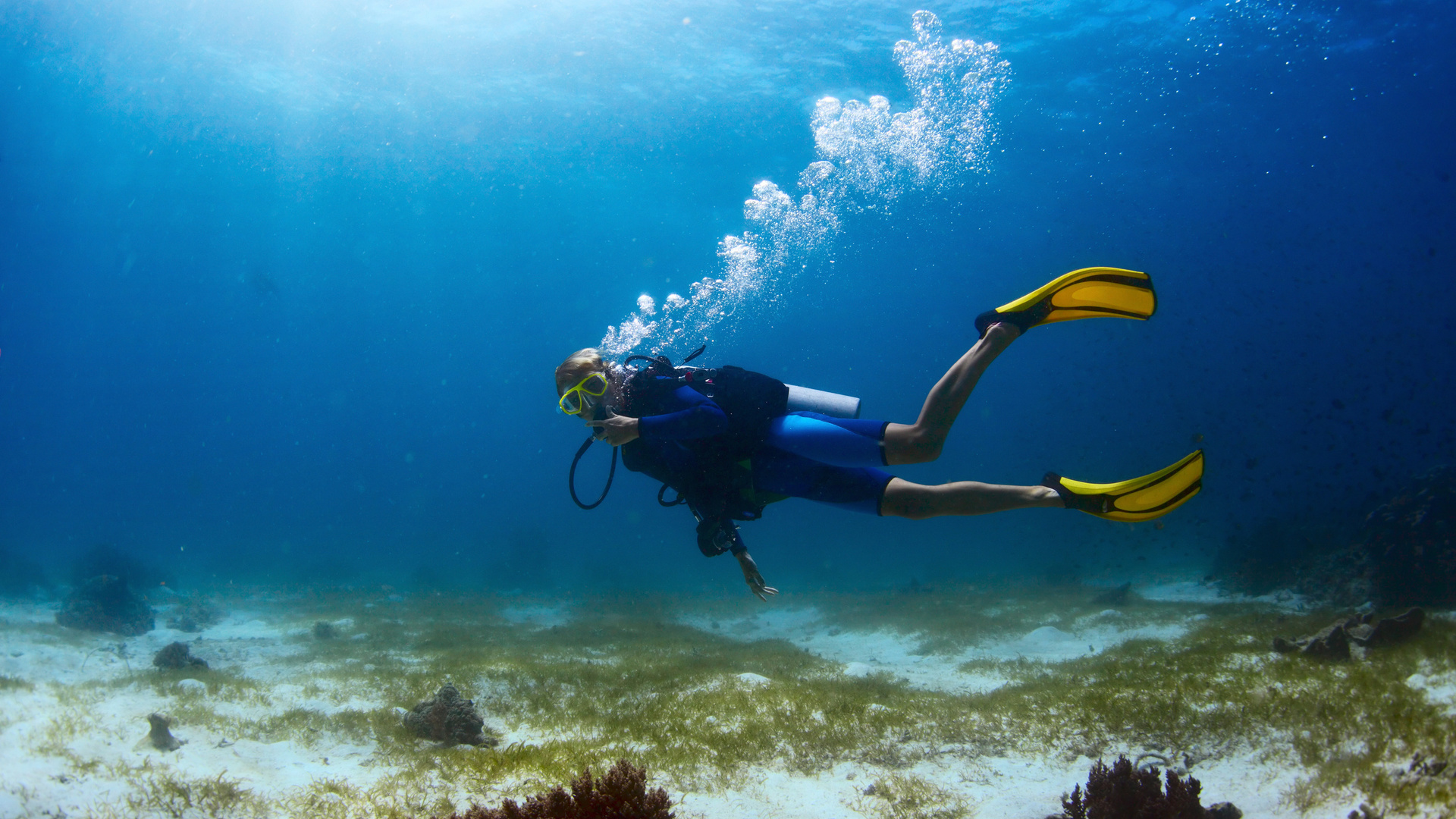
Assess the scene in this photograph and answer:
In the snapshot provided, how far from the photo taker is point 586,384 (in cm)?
494

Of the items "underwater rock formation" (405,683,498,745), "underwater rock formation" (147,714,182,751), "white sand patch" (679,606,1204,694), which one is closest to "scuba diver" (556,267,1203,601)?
"underwater rock formation" (405,683,498,745)

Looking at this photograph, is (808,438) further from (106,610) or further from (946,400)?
(106,610)

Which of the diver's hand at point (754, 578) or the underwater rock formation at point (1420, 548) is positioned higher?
the diver's hand at point (754, 578)

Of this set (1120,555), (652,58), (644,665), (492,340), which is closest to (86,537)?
(492,340)

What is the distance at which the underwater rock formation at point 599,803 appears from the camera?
3072 mm

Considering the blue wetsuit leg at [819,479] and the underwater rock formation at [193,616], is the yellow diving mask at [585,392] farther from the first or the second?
the underwater rock formation at [193,616]

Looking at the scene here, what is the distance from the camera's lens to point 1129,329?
A: 60344mm

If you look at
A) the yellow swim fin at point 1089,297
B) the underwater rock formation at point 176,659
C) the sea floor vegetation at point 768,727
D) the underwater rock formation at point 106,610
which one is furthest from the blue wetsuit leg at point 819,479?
the underwater rock formation at point 106,610

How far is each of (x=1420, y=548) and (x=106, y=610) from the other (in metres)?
29.8

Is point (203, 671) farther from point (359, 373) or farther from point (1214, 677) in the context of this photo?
point (359, 373)

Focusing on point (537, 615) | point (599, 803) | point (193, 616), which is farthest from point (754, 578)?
point (193, 616)

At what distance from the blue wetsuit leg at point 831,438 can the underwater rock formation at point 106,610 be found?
18.5 meters

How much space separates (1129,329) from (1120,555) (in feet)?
131

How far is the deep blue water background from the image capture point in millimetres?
25938
